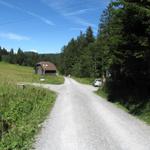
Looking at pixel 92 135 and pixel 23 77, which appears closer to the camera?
pixel 92 135

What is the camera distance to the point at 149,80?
24938 millimetres

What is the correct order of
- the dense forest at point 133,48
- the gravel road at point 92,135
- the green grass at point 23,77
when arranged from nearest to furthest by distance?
1. the gravel road at point 92,135
2. the dense forest at point 133,48
3. the green grass at point 23,77

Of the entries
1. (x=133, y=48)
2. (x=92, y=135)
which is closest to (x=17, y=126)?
(x=92, y=135)

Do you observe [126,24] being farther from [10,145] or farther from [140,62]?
[10,145]

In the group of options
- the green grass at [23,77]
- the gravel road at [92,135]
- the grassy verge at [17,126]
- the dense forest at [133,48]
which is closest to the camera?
the gravel road at [92,135]

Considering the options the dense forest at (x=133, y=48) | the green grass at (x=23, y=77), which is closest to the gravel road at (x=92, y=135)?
the dense forest at (x=133, y=48)

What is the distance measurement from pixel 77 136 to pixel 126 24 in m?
12.8

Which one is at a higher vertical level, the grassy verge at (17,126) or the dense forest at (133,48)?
the dense forest at (133,48)

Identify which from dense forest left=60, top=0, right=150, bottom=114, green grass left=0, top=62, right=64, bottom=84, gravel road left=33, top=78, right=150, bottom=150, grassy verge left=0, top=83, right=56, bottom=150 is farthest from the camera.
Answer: green grass left=0, top=62, right=64, bottom=84

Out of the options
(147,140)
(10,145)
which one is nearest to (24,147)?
(10,145)

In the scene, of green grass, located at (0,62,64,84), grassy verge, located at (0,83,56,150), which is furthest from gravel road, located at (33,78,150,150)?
green grass, located at (0,62,64,84)

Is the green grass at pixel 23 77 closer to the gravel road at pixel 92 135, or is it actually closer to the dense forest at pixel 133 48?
the dense forest at pixel 133 48

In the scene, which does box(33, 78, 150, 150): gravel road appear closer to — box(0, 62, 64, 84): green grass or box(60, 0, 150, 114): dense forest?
box(60, 0, 150, 114): dense forest

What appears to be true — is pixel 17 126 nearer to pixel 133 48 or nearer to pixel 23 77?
pixel 133 48
